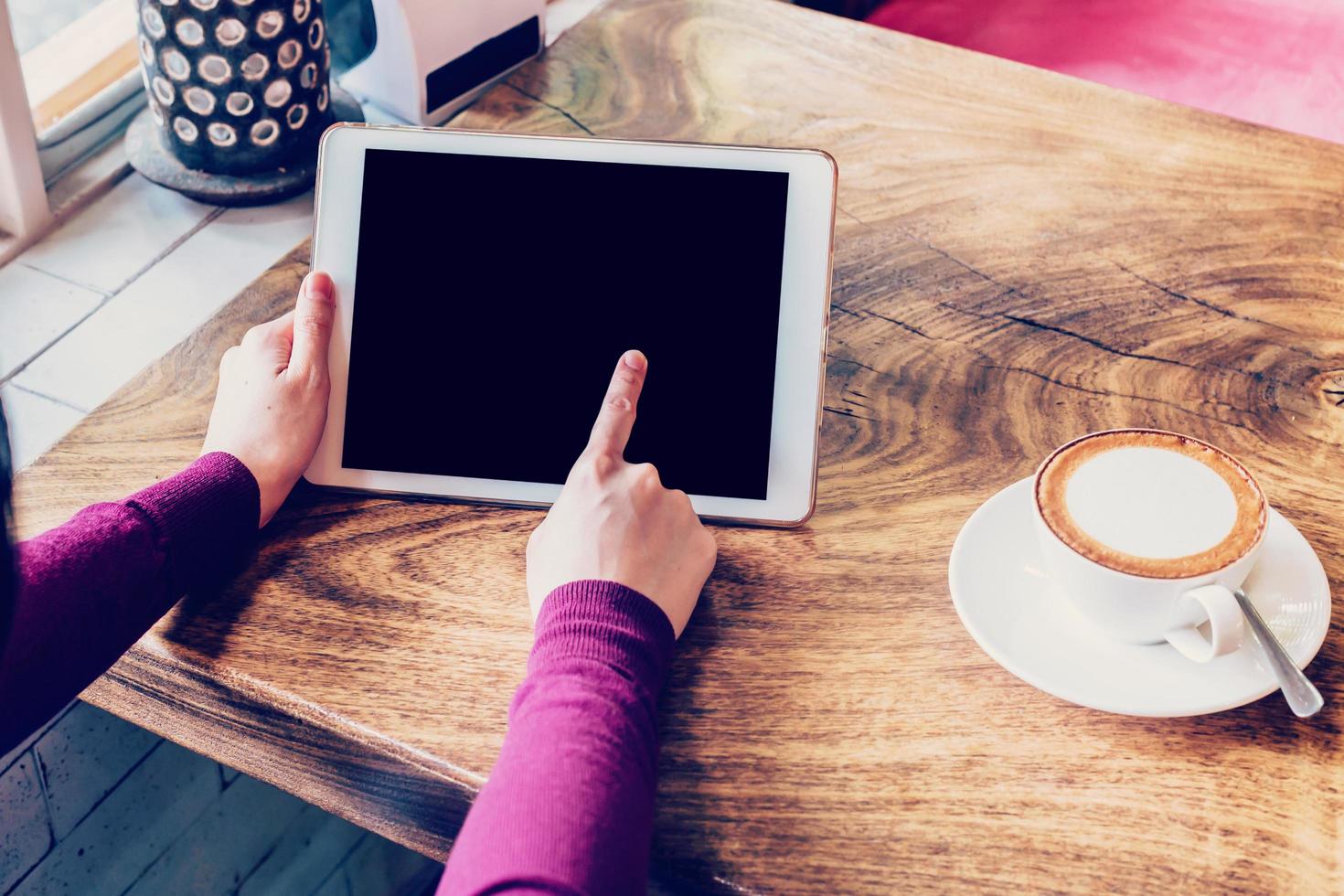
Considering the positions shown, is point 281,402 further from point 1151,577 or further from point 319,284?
point 1151,577

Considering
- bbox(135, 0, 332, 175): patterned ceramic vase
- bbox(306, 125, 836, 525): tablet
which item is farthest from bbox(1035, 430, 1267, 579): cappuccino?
bbox(135, 0, 332, 175): patterned ceramic vase

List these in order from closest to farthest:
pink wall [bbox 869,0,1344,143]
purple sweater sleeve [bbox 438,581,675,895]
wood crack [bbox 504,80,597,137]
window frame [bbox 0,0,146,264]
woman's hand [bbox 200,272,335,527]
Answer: purple sweater sleeve [bbox 438,581,675,895] < woman's hand [bbox 200,272,335,527] < wood crack [bbox 504,80,597,137] < window frame [bbox 0,0,146,264] < pink wall [bbox 869,0,1344,143]

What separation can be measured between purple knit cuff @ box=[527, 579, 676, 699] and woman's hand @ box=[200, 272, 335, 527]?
220mm

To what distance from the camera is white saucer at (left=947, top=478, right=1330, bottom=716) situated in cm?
66

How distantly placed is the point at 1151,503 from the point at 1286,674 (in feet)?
0.37

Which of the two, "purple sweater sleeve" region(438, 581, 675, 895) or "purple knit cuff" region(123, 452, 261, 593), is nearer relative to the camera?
"purple sweater sleeve" region(438, 581, 675, 895)

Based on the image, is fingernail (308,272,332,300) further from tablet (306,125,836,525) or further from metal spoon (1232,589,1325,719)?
metal spoon (1232,589,1325,719)

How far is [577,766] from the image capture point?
0.60 meters

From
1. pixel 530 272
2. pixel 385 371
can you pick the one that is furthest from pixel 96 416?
pixel 530 272

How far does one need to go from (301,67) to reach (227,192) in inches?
6.7

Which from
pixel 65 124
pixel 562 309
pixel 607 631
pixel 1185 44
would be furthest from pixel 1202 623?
pixel 65 124

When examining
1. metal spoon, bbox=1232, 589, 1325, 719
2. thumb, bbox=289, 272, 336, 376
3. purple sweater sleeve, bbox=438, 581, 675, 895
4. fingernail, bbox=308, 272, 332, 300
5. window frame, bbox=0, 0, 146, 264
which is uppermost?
fingernail, bbox=308, 272, 332, 300

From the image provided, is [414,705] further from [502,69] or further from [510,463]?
[502,69]

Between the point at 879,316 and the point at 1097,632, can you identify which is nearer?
the point at 1097,632
